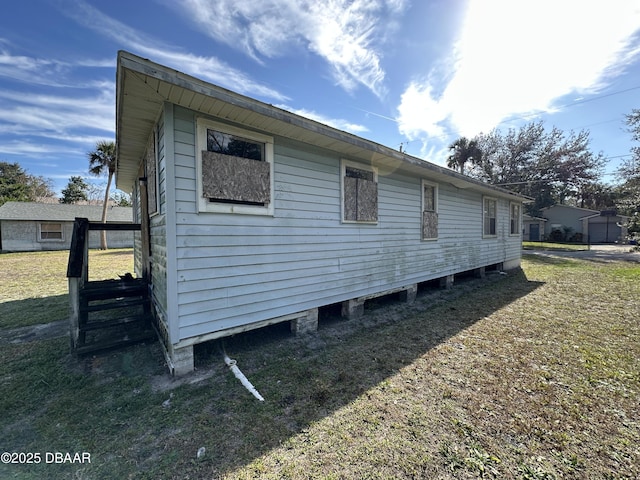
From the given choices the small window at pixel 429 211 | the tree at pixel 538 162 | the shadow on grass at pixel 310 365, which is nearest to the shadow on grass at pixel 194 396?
the shadow on grass at pixel 310 365

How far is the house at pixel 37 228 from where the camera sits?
1800cm

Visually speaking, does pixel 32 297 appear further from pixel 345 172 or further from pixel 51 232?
pixel 51 232

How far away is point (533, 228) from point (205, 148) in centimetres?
3532

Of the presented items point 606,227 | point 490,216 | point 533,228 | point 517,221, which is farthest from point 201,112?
point 606,227

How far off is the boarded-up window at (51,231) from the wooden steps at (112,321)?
2068cm

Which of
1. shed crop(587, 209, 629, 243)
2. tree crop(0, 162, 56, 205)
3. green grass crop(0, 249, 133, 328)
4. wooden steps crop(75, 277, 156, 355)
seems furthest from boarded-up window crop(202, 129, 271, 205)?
tree crop(0, 162, 56, 205)

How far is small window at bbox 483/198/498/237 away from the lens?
29.3 feet

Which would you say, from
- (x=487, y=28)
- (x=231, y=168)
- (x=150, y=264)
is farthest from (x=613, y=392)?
(x=487, y=28)

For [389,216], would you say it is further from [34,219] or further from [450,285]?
[34,219]

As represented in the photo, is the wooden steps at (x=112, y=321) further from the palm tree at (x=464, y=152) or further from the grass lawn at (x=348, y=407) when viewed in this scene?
the palm tree at (x=464, y=152)

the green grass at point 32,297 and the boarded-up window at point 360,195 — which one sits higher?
the boarded-up window at point 360,195

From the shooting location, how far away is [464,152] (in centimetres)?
2450

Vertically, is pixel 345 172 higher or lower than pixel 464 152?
lower

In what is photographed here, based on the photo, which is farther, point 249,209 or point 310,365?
point 249,209
